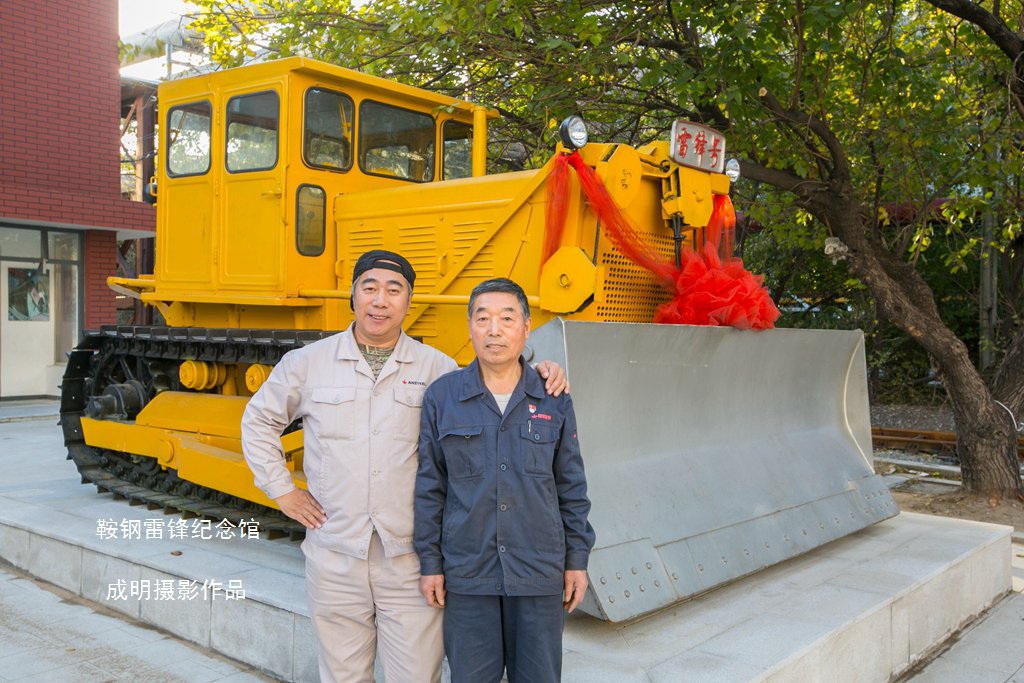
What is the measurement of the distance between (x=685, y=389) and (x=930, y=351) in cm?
421

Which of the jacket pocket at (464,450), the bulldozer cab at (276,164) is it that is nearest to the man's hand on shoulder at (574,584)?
the jacket pocket at (464,450)

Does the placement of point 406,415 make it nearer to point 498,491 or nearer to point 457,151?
point 498,491

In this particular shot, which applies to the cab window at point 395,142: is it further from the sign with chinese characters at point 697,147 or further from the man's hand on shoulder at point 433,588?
the man's hand on shoulder at point 433,588

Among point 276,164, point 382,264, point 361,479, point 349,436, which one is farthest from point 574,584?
point 276,164

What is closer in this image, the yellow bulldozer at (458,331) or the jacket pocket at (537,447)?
the jacket pocket at (537,447)

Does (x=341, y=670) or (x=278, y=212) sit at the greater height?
(x=278, y=212)

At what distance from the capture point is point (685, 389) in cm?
486

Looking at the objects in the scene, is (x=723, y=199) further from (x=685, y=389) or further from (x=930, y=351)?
(x=930, y=351)

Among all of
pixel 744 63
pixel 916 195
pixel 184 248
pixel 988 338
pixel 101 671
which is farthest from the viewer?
pixel 988 338

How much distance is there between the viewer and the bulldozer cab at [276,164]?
5785 mm

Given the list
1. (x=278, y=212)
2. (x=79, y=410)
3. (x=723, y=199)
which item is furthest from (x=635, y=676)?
(x=79, y=410)

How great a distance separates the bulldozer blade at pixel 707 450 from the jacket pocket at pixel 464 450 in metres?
1.24

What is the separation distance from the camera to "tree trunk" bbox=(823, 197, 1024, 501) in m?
7.71

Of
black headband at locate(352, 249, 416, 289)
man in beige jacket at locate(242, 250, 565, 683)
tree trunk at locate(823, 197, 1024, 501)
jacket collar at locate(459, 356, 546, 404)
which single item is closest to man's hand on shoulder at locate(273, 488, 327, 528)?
man in beige jacket at locate(242, 250, 565, 683)
